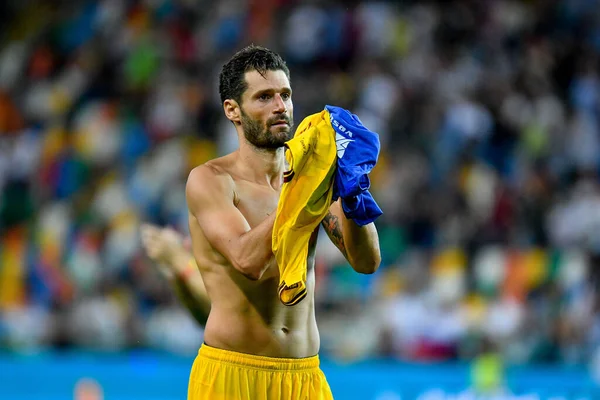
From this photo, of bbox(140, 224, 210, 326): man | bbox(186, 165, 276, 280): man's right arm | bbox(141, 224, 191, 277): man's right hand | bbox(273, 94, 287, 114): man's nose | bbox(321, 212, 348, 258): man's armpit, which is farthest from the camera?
bbox(141, 224, 191, 277): man's right hand

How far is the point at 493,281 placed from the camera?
10.8 meters

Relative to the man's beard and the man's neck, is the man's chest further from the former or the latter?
the man's beard

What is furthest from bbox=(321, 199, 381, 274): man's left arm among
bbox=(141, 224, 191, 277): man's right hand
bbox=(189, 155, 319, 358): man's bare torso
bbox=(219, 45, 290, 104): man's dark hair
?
bbox=(141, 224, 191, 277): man's right hand

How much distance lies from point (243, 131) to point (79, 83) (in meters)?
9.42

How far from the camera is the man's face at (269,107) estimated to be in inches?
173

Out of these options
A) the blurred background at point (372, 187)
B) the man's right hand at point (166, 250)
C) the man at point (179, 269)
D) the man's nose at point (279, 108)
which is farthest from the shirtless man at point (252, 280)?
the blurred background at point (372, 187)

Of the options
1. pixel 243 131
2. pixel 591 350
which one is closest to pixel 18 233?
pixel 591 350

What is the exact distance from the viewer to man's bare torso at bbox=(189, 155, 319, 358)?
443cm

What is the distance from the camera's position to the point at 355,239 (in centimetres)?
440

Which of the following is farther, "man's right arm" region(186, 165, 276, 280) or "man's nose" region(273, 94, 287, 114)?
"man's nose" region(273, 94, 287, 114)

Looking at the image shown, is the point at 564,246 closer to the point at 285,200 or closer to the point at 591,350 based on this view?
the point at 591,350

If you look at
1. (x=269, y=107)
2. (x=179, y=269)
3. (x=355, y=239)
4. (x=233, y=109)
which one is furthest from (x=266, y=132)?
(x=179, y=269)

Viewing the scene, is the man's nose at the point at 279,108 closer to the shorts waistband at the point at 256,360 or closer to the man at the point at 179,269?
the shorts waistband at the point at 256,360

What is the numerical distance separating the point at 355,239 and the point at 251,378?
69 cm
